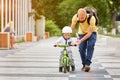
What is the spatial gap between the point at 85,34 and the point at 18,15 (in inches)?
1207

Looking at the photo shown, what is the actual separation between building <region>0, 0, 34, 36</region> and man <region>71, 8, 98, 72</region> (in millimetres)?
21108

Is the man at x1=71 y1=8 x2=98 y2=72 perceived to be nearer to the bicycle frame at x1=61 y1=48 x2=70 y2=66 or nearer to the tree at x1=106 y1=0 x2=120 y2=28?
the bicycle frame at x1=61 y1=48 x2=70 y2=66

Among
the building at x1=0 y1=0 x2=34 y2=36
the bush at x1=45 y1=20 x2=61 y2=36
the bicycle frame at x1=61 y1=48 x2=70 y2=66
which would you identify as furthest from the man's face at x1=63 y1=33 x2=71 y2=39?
the bush at x1=45 y1=20 x2=61 y2=36

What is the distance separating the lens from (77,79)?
10.6 meters

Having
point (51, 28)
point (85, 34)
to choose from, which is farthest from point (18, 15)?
point (51, 28)

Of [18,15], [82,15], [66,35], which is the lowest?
[66,35]

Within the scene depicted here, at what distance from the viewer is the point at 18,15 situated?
42.7m

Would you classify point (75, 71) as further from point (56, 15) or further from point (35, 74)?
point (56, 15)

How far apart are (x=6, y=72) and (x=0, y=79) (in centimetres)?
172

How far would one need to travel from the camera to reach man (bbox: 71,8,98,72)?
12172 mm

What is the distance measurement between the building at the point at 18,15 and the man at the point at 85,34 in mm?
21108

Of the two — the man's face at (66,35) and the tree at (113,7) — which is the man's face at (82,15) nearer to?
the man's face at (66,35)

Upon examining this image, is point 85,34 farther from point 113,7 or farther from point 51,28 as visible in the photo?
point 51,28

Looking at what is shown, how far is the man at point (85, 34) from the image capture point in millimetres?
12172
